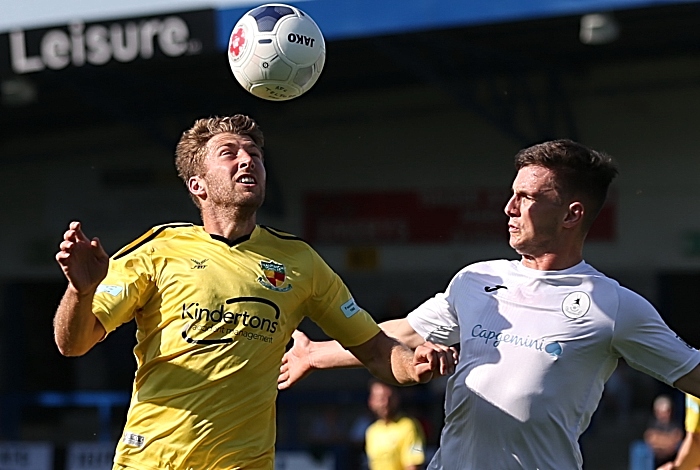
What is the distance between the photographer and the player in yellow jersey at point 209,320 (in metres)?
4.50

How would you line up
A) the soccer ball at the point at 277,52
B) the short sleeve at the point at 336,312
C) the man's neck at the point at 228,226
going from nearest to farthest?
the man's neck at the point at 228,226
the short sleeve at the point at 336,312
the soccer ball at the point at 277,52

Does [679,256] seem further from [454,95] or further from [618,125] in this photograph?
[454,95]

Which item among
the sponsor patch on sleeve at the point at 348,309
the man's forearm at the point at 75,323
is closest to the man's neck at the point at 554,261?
the sponsor patch on sleeve at the point at 348,309

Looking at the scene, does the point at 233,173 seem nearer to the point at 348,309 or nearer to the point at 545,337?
the point at 348,309

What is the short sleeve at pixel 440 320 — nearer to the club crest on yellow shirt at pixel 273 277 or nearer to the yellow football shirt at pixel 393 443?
the club crest on yellow shirt at pixel 273 277

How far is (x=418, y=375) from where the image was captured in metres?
4.58

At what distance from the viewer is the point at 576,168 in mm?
4707

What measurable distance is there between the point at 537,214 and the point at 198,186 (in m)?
1.40

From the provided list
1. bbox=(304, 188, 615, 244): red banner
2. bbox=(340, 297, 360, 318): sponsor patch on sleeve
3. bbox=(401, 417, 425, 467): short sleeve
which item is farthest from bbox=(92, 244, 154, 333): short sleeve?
bbox=(304, 188, 615, 244): red banner

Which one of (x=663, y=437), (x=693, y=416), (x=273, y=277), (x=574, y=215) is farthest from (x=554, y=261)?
(x=663, y=437)

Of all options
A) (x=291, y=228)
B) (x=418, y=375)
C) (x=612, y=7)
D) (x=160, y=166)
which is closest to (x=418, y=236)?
(x=291, y=228)

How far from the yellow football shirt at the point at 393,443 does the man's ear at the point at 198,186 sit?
6280mm

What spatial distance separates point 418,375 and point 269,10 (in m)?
2.10

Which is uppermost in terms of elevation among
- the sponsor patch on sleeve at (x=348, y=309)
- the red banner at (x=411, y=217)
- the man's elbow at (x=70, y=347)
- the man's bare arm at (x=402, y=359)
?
the man's elbow at (x=70, y=347)
